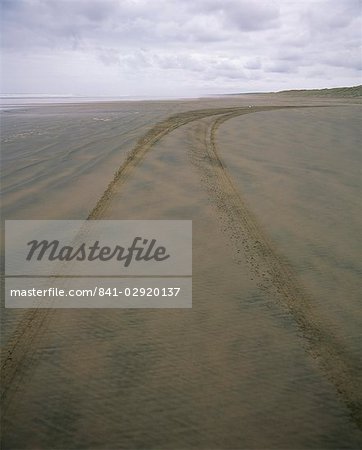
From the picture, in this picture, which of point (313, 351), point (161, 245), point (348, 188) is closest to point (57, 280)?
point (161, 245)

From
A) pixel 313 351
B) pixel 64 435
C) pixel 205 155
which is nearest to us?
pixel 64 435

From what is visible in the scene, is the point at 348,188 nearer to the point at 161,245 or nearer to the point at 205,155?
the point at 205,155

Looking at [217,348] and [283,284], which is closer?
[217,348]

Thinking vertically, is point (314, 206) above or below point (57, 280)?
above

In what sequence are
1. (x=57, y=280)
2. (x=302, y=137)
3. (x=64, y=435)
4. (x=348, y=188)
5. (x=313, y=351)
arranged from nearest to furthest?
(x=64, y=435), (x=313, y=351), (x=57, y=280), (x=348, y=188), (x=302, y=137)

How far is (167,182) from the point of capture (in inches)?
300

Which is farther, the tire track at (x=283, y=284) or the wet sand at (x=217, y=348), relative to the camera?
the tire track at (x=283, y=284)

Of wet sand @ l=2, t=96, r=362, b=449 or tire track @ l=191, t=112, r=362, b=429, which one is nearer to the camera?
wet sand @ l=2, t=96, r=362, b=449

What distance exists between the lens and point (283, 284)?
4277 mm

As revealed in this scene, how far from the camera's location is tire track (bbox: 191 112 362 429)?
3.01m

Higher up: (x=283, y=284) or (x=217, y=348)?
(x=283, y=284)

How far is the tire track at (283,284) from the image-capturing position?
9.89 ft

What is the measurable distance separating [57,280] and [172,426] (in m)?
2.29

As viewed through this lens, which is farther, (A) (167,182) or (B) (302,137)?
(B) (302,137)
